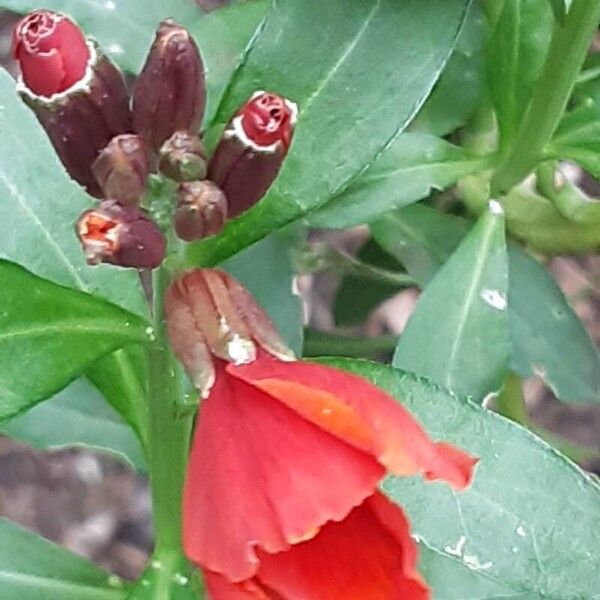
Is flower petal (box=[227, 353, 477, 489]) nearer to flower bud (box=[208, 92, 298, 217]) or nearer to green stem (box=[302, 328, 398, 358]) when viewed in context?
flower bud (box=[208, 92, 298, 217])

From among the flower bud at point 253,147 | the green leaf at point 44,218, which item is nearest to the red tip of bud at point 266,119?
the flower bud at point 253,147

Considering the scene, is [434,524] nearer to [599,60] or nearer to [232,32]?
[232,32]

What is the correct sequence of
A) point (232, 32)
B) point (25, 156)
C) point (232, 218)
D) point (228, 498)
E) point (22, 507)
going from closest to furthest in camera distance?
point (228, 498) < point (232, 218) < point (25, 156) < point (232, 32) < point (22, 507)

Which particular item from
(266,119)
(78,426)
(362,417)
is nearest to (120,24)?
(78,426)

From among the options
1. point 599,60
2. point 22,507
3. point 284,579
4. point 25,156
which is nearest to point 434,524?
point 284,579

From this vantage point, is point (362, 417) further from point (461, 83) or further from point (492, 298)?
point (461, 83)

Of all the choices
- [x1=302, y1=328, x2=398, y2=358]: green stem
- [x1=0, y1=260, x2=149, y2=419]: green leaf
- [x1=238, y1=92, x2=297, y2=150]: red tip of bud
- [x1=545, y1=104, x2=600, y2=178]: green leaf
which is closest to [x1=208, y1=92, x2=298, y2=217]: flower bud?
[x1=238, y1=92, x2=297, y2=150]: red tip of bud
